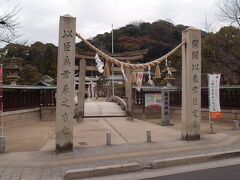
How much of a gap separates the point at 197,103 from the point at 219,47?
1140 cm

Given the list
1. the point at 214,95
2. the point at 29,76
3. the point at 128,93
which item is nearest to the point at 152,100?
the point at 128,93

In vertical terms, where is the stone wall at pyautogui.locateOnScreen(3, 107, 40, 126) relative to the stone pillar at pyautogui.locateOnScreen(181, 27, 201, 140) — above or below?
below

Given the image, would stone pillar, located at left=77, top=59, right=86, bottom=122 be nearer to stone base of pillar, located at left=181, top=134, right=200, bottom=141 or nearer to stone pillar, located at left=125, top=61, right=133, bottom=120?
stone pillar, located at left=125, top=61, right=133, bottom=120

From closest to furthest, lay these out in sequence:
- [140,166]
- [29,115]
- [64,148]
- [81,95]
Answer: [140,166] < [64,148] < [29,115] < [81,95]

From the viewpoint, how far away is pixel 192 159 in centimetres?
605

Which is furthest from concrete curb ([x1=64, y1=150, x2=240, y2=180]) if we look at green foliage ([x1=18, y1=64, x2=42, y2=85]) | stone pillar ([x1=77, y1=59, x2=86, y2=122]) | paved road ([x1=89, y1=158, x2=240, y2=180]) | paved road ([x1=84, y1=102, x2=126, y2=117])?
green foliage ([x1=18, y1=64, x2=42, y2=85])

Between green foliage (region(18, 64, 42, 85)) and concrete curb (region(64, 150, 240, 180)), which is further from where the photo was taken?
green foliage (region(18, 64, 42, 85))

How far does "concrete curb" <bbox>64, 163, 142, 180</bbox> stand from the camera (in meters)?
4.90

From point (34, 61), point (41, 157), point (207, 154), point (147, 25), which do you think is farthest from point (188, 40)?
point (147, 25)

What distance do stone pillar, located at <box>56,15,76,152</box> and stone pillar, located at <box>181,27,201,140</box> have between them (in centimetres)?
440

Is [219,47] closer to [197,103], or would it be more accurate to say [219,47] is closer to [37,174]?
[197,103]

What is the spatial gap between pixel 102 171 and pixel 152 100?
37.5 feet

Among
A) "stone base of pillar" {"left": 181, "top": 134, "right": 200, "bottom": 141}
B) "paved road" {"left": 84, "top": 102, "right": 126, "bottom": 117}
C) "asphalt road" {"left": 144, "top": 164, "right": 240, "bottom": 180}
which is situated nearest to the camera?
"asphalt road" {"left": 144, "top": 164, "right": 240, "bottom": 180}

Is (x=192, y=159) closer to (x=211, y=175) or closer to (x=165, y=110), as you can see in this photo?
(x=211, y=175)
